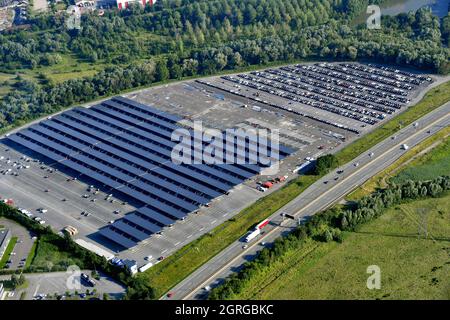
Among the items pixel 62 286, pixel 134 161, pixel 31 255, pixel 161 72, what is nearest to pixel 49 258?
pixel 31 255

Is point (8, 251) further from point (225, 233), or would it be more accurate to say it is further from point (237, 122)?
point (237, 122)

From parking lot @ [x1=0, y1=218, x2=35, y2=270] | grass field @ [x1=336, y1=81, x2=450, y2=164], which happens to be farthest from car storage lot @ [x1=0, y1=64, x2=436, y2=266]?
parking lot @ [x1=0, y1=218, x2=35, y2=270]

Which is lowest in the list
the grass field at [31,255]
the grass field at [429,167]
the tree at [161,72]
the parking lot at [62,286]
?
the parking lot at [62,286]

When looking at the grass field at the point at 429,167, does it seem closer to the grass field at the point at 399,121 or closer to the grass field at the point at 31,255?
the grass field at the point at 399,121

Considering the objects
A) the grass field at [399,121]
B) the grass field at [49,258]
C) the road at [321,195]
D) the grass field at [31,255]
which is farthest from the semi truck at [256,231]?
the grass field at [31,255]

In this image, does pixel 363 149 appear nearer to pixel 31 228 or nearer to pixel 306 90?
pixel 306 90

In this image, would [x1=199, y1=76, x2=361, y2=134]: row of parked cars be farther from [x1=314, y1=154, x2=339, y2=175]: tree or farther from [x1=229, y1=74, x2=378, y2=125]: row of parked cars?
[x1=314, y1=154, x2=339, y2=175]: tree
